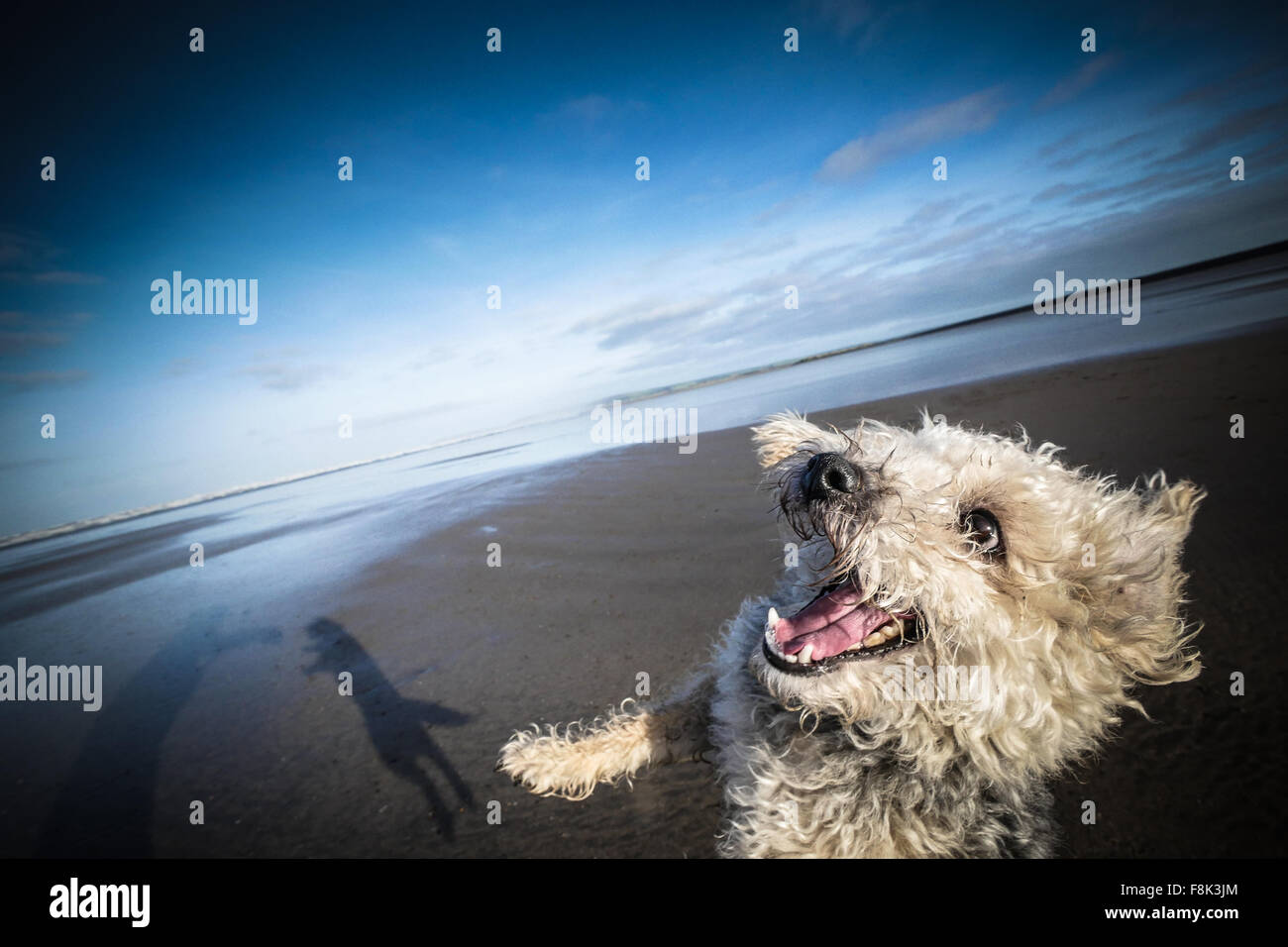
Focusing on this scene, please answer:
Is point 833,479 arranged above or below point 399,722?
above

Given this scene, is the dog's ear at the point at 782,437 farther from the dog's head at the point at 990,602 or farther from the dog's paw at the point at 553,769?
the dog's paw at the point at 553,769

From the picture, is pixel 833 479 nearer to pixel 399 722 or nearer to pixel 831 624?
pixel 831 624

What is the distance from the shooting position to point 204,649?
4.96 metres

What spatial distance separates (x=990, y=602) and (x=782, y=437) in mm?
1078

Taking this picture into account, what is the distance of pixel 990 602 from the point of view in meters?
1.67

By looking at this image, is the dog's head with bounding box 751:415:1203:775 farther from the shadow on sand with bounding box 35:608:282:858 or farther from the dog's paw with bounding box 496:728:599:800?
the shadow on sand with bounding box 35:608:282:858

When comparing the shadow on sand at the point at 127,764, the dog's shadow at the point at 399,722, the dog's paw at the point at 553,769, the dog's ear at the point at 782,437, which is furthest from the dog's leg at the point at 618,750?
the shadow on sand at the point at 127,764

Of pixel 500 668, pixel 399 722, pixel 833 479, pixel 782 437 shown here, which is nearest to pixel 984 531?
pixel 833 479

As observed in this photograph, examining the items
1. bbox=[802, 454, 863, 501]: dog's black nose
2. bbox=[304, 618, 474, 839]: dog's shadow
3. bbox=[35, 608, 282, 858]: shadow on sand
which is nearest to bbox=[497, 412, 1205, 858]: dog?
bbox=[802, 454, 863, 501]: dog's black nose
